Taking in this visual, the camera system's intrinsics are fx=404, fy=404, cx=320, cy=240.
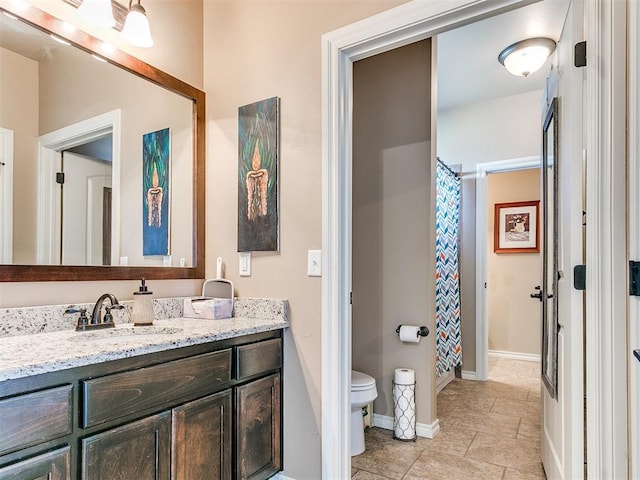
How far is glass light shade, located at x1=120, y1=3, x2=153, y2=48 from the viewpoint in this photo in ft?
5.62

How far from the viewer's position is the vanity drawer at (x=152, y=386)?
3.87 feet

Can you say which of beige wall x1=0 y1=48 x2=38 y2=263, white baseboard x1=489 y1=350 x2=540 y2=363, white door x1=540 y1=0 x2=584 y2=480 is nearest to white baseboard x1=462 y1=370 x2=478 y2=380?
white baseboard x1=489 y1=350 x2=540 y2=363

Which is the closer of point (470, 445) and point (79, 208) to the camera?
point (79, 208)

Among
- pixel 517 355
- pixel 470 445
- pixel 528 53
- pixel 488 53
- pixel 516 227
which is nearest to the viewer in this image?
pixel 470 445

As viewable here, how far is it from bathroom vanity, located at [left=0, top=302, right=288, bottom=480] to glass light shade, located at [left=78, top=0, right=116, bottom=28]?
1.28 m

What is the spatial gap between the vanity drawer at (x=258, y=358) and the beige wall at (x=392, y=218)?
111 centimetres

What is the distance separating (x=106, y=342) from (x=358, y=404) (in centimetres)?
147

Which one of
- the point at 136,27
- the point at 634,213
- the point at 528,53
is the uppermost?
the point at 528,53

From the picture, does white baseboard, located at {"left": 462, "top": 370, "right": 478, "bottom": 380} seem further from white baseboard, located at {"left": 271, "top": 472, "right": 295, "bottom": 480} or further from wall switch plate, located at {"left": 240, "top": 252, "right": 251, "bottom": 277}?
wall switch plate, located at {"left": 240, "top": 252, "right": 251, "bottom": 277}

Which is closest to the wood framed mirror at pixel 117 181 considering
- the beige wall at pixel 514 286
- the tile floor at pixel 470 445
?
the tile floor at pixel 470 445

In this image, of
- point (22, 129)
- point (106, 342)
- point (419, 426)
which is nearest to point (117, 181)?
point (22, 129)

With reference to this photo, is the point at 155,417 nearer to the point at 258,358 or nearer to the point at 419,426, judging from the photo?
the point at 258,358

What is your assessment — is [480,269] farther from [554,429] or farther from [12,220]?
[12,220]

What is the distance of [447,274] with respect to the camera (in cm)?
355
